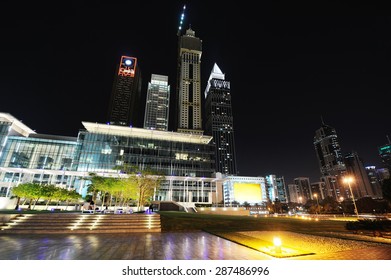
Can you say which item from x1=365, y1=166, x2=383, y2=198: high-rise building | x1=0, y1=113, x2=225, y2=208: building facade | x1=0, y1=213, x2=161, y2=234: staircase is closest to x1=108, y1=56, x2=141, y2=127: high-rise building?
x1=0, y1=113, x2=225, y2=208: building facade

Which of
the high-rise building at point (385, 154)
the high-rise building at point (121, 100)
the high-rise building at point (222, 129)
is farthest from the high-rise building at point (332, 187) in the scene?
the high-rise building at point (121, 100)

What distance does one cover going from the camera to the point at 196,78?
168m

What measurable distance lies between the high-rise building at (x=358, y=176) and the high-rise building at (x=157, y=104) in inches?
6804

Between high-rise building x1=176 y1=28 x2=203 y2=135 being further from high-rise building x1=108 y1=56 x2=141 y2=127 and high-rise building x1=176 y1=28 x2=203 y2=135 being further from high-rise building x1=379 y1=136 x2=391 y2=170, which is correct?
high-rise building x1=379 y1=136 x2=391 y2=170

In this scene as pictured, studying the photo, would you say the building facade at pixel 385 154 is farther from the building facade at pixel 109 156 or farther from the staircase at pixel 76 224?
the staircase at pixel 76 224

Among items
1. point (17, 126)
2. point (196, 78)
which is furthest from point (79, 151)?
point (196, 78)

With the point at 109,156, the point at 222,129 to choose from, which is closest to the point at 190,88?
the point at 222,129

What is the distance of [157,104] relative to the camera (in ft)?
543

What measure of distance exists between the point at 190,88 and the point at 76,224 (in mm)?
157590

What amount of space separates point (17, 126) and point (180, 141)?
2243 inches

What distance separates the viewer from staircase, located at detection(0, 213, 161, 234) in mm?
13203

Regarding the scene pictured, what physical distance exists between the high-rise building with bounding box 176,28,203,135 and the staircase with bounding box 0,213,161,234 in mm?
Result: 123949

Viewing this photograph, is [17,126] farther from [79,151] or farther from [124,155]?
[124,155]
